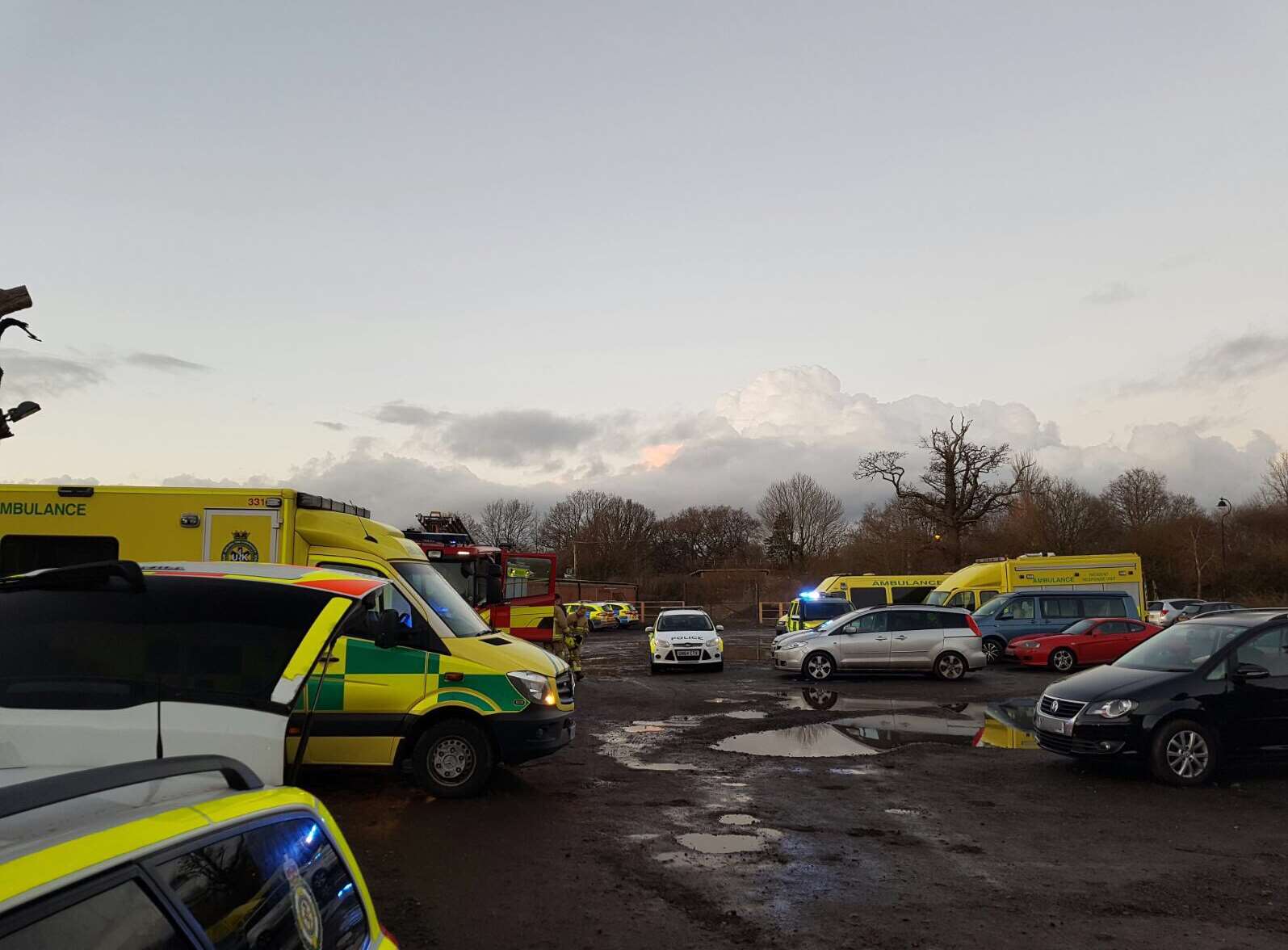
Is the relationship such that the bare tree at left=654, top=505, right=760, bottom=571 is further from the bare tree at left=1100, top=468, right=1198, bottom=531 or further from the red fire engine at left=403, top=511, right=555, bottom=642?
the red fire engine at left=403, top=511, right=555, bottom=642

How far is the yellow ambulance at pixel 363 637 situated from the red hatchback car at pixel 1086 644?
1731cm

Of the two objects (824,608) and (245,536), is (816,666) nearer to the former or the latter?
(824,608)

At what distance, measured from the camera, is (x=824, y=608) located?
2941cm

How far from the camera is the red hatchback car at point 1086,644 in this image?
23266mm

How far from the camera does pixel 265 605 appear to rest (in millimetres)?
5004

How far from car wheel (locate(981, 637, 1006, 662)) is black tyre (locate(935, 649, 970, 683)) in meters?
5.06

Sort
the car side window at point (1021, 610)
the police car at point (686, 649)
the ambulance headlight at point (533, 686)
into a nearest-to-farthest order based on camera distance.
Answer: the ambulance headlight at point (533, 686)
the police car at point (686, 649)
the car side window at point (1021, 610)

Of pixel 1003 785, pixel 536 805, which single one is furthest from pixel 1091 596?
pixel 536 805

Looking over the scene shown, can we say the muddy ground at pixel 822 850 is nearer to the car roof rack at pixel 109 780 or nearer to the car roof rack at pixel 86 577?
the car roof rack at pixel 86 577

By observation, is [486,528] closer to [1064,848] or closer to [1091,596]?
[1091,596]

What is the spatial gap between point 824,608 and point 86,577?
2595 centimetres

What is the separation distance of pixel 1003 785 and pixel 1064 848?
2475 mm

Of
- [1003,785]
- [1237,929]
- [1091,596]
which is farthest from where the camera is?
[1091,596]

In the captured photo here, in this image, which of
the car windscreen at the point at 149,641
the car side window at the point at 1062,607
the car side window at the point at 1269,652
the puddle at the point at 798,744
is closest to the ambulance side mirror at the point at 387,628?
the car windscreen at the point at 149,641
